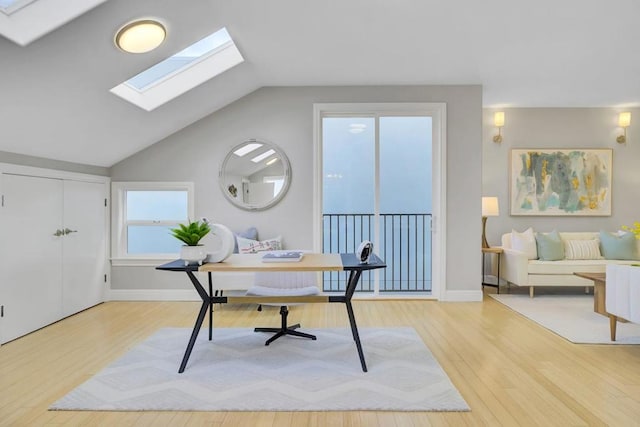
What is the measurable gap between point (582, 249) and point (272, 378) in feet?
15.3

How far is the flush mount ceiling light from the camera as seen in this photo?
2.93 m

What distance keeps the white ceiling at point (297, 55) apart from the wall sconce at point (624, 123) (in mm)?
1160

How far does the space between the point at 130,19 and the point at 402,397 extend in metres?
3.00

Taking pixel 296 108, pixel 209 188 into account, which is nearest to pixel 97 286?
pixel 209 188

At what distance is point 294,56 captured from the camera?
4.14m

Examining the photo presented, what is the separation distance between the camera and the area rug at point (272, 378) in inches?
93.8

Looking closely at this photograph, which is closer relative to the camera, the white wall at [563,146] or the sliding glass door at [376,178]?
the sliding glass door at [376,178]

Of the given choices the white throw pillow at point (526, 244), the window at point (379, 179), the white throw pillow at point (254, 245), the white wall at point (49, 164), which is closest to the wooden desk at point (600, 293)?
the white throw pillow at point (526, 244)

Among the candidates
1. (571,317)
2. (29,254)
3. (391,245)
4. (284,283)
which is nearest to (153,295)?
(29,254)

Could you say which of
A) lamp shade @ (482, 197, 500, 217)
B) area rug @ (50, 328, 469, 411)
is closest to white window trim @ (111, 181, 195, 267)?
area rug @ (50, 328, 469, 411)

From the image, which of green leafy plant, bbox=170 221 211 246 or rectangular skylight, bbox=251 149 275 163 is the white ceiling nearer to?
rectangular skylight, bbox=251 149 275 163

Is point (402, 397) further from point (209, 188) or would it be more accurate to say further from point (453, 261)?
point (209, 188)

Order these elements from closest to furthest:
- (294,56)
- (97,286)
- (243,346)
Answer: (243,346) → (294,56) → (97,286)

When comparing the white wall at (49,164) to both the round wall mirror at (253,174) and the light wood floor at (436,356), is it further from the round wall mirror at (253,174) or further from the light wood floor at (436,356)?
the light wood floor at (436,356)
